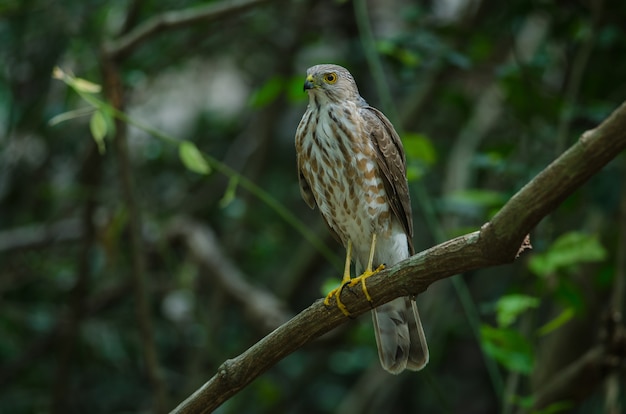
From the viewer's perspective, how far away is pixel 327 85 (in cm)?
307

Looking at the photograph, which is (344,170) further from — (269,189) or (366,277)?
(269,189)

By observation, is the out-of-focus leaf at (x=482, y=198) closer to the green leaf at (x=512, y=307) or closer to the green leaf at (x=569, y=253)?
the green leaf at (x=569, y=253)

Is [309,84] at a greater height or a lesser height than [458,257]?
greater

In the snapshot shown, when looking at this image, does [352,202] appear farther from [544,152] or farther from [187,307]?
[187,307]

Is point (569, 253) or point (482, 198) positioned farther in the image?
point (482, 198)

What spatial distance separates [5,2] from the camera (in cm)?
469

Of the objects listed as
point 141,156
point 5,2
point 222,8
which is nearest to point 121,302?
point 141,156

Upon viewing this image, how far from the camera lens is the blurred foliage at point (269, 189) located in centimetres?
400

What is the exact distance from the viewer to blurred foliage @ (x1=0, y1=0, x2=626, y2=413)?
4004mm

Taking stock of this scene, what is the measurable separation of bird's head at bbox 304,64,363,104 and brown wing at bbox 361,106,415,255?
106 millimetres

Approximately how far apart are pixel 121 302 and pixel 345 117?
130 inches

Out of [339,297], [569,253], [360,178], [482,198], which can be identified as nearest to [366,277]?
[339,297]

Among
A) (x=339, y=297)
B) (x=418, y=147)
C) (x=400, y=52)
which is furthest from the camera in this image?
(x=400, y=52)

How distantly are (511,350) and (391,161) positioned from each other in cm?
87
